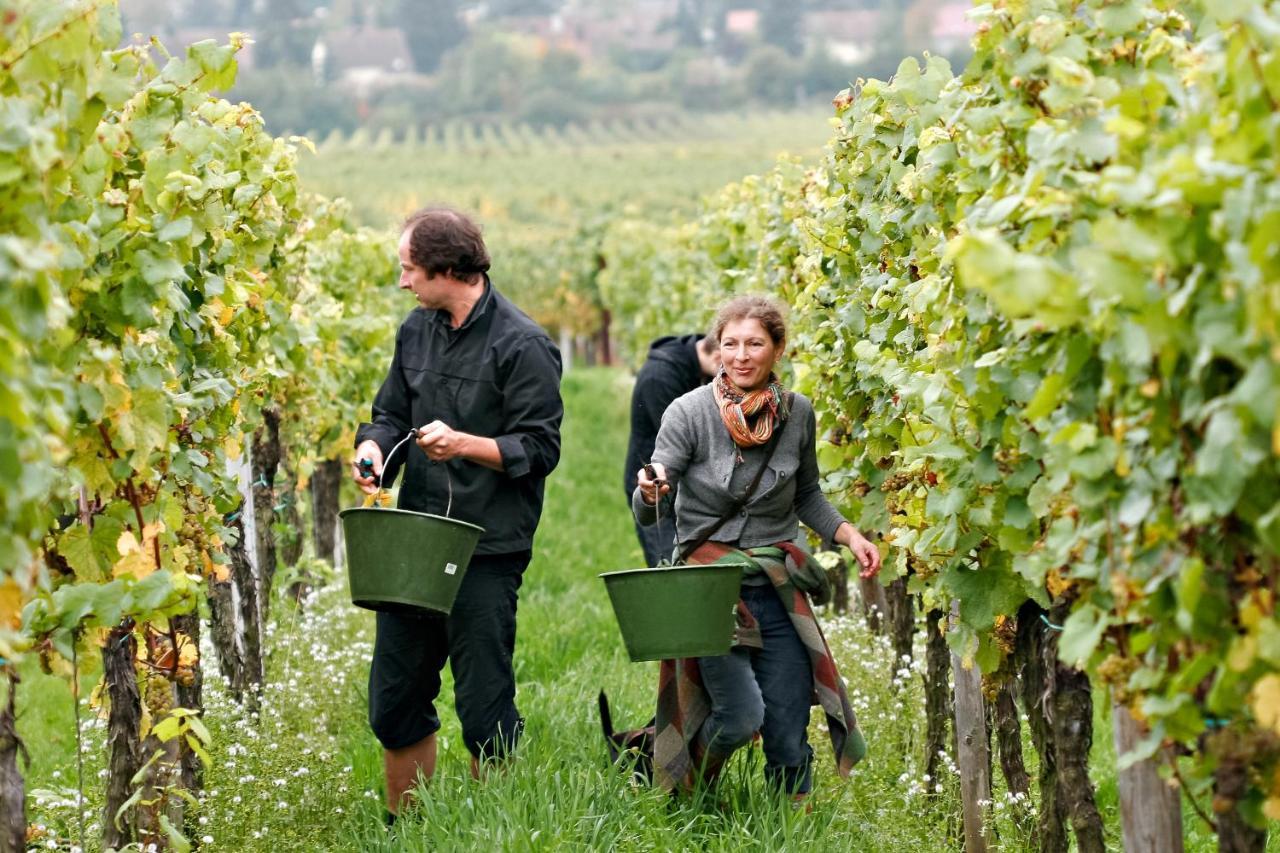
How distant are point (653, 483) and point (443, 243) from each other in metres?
0.95

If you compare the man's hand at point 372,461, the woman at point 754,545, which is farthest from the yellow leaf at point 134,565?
the woman at point 754,545

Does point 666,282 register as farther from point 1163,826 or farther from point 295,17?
point 295,17

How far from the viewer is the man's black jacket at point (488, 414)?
190 inches

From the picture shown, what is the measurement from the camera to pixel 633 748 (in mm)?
5055

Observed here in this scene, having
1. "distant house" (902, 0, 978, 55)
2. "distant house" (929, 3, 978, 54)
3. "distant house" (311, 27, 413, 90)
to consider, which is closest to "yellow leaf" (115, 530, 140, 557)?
"distant house" (902, 0, 978, 55)

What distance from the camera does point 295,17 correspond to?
427 ft

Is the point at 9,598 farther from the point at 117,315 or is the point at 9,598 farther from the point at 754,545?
the point at 754,545

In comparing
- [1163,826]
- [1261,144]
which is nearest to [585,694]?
[1163,826]

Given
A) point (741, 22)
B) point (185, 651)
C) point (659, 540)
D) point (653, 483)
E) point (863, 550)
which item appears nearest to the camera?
point (185, 651)

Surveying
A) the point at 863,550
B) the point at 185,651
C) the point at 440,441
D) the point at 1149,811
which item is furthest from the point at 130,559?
the point at 1149,811

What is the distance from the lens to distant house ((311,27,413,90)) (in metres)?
131

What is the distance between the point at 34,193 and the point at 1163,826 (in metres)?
2.41

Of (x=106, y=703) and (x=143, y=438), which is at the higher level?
(x=143, y=438)

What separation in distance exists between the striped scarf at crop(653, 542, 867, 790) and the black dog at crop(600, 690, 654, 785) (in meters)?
0.15
